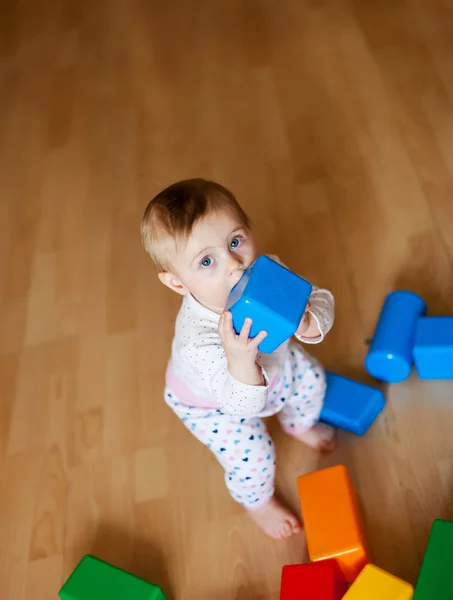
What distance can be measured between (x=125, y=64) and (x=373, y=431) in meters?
1.65

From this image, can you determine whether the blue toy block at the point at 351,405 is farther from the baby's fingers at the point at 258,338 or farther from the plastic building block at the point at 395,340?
the baby's fingers at the point at 258,338

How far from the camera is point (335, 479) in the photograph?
38.7 inches

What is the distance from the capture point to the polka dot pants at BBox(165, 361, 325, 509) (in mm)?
994

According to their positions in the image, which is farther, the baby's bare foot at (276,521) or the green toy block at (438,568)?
the baby's bare foot at (276,521)

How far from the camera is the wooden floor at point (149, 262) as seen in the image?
1098mm

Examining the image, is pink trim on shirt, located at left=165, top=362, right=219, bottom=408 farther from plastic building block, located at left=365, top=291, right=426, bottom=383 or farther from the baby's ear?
plastic building block, located at left=365, top=291, right=426, bottom=383

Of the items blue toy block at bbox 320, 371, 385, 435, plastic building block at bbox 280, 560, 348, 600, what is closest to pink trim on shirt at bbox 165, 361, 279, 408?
blue toy block at bbox 320, 371, 385, 435

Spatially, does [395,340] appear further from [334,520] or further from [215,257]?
[215,257]

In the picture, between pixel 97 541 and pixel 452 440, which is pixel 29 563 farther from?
pixel 452 440

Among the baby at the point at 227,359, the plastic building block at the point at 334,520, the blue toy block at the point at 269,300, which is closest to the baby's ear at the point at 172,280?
the baby at the point at 227,359

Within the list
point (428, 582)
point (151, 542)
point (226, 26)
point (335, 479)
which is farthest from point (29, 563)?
point (226, 26)

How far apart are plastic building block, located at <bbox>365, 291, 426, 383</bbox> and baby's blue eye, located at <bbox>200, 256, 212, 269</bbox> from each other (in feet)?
1.41

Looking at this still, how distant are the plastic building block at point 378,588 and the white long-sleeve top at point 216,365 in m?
0.27

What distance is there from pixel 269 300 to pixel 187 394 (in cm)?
31
